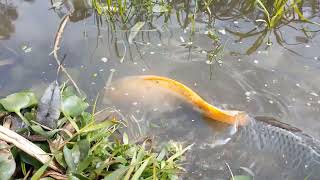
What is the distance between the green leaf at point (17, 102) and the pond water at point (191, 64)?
322mm

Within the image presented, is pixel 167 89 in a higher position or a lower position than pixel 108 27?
lower

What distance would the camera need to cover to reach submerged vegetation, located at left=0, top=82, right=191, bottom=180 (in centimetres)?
157

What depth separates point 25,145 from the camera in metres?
1.57

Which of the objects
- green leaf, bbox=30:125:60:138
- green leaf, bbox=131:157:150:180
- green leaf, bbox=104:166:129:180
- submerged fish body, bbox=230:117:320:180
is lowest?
submerged fish body, bbox=230:117:320:180

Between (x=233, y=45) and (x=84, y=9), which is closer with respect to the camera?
(x=233, y=45)

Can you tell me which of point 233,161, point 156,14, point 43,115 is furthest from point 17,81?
point 233,161

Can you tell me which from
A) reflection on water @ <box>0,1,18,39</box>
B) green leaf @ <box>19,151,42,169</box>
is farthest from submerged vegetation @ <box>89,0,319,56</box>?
green leaf @ <box>19,151,42,169</box>

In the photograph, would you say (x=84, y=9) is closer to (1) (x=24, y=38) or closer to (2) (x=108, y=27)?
(2) (x=108, y=27)

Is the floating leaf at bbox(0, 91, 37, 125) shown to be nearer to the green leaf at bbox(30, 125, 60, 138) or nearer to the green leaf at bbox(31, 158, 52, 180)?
the green leaf at bbox(30, 125, 60, 138)

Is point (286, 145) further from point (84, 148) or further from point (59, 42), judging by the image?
point (59, 42)

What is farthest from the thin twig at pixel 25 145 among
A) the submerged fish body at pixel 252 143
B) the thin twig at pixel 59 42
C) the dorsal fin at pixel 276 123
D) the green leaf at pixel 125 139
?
the dorsal fin at pixel 276 123

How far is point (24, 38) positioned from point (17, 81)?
37 cm

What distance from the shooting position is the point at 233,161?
77.6 inches

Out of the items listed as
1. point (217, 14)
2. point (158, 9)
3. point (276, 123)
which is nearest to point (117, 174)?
point (276, 123)
